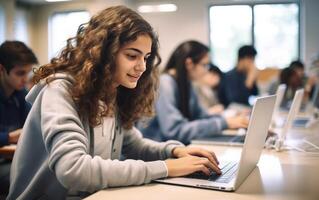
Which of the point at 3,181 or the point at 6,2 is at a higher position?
the point at 6,2

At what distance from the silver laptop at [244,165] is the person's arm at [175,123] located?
81 cm

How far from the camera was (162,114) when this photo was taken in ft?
6.36

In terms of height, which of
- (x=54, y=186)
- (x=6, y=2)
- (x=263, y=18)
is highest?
(x=6, y=2)

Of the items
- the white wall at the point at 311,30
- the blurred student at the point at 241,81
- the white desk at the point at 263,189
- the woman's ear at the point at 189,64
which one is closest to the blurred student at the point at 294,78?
the white wall at the point at 311,30

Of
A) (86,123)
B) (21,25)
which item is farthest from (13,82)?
(21,25)

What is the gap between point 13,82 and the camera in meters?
1.83

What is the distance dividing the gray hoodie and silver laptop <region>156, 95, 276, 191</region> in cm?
9

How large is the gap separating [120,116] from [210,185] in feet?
1.65

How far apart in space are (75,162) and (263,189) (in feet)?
1.62

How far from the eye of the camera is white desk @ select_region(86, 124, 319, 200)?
0.81 metres

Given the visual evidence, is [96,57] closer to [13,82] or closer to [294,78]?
[13,82]

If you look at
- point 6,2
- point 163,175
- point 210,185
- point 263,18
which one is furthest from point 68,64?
point 6,2

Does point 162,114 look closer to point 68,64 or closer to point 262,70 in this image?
point 68,64

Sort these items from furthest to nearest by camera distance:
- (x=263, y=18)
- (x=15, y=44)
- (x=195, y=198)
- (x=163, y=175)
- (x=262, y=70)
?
(x=262, y=70) → (x=263, y=18) → (x=15, y=44) → (x=163, y=175) → (x=195, y=198)
